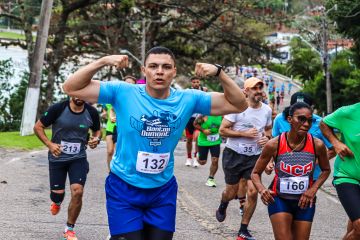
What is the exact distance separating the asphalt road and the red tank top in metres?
2.35

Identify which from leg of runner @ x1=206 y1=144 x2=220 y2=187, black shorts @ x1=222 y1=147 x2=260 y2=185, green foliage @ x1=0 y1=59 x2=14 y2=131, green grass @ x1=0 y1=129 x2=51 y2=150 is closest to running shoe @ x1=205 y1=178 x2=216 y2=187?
leg of runner @ x1=206 y1=144 x2=220 y2=187

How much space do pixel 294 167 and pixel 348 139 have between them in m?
0.65

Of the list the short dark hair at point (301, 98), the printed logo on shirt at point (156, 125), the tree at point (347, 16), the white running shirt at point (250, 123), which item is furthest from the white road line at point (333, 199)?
the tree at point (347, 16)

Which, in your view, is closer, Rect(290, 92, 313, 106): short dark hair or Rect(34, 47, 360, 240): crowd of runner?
Rect(34, 47, 360, 240): crowd of runner

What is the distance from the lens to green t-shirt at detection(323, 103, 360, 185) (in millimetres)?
6387

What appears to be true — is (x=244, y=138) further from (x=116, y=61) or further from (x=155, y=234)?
(x=116, y=61)

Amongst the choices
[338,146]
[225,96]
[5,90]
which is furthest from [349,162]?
[5,90]

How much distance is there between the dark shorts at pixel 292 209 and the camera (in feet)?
20.5

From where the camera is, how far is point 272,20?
3384 centimetres

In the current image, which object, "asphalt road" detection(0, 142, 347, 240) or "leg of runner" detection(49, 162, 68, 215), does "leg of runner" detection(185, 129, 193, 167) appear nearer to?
"asphalt road" detection(0, 142, 347, 240)

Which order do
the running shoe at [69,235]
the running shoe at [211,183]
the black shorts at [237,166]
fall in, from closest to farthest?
the running shoe at [69,235]
the black shorts at [237,166]
the running shoe at [211,183]

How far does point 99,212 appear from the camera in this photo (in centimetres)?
977

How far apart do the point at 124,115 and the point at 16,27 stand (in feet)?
97.4

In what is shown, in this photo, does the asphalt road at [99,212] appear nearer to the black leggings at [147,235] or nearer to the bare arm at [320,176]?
the bare arm at [320,176]
